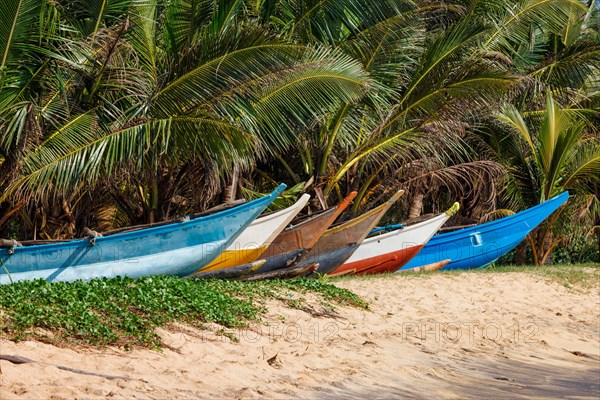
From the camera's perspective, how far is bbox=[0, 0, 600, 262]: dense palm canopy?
9852 millimetres

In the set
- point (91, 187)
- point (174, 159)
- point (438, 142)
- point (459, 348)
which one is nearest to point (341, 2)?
point (438, 142)

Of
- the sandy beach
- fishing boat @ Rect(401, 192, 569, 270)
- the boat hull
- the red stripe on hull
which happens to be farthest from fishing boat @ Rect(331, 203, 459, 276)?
fishing boat @ Rect(401, 192, 569, 270)

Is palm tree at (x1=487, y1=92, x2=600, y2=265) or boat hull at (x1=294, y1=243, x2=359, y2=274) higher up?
palm tree at (x1=487, y1=92, x2=600, y2=265)

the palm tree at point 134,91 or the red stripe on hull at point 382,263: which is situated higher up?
the palm tree at point 134,91

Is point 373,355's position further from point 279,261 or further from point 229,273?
point 279,261

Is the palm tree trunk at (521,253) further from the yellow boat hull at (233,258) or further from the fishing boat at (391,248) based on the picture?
the yellow boat hull at (233,258)

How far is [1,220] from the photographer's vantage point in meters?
10.6

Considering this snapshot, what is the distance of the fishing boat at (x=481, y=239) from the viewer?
15.2 m

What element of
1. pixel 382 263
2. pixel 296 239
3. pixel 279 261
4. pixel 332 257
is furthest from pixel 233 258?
pixel 382 263

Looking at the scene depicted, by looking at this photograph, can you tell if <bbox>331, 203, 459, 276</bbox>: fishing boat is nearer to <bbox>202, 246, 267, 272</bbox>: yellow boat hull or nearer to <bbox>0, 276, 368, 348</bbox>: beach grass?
<bbox>202, 246, 267, 272</bbox>: yellow boat hull

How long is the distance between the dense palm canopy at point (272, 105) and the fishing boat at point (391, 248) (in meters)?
0.89

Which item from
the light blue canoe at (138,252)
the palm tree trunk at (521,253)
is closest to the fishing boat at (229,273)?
the light blue canoe at (138,252)

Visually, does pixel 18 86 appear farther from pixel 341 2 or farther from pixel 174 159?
pixel 341 2

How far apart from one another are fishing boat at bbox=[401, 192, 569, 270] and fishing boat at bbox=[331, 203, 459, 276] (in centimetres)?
135
